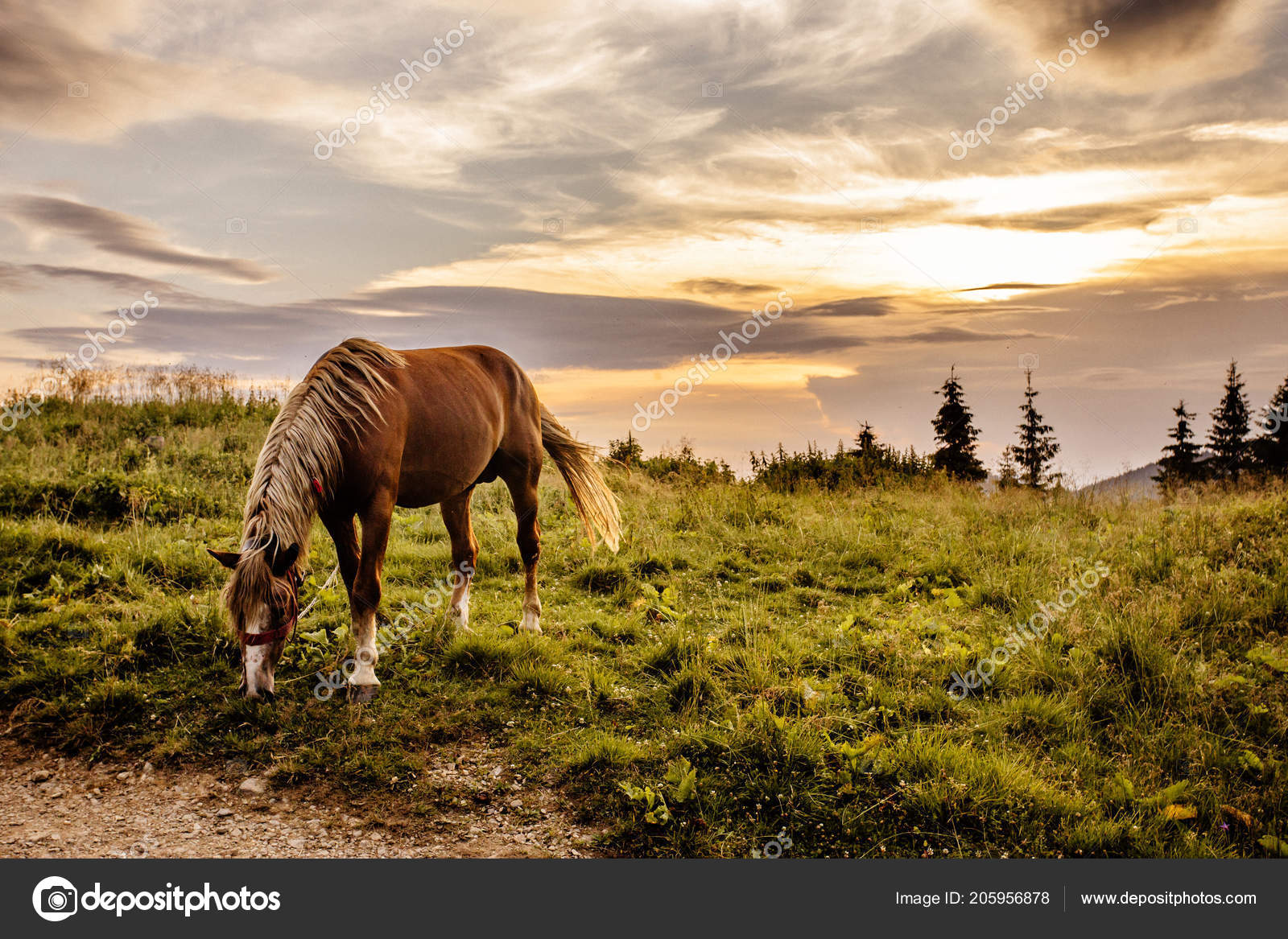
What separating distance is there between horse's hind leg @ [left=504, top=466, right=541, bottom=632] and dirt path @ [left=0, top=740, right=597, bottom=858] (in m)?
2.01

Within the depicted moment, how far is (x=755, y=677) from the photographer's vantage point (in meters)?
5.11

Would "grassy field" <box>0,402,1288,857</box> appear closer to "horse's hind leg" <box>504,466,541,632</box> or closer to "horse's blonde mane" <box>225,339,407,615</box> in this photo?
"horse's hind leg" <box>504,466,541,632</box>

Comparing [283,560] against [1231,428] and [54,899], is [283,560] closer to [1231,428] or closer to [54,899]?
[54,899]

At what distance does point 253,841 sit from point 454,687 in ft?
5.15

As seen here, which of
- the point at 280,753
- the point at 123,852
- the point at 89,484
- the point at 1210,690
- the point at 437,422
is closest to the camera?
the point at 123,852

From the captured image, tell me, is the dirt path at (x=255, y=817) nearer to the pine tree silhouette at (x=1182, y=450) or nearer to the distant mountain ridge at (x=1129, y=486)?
the distant mountain ridge at (x=1129, y=486)

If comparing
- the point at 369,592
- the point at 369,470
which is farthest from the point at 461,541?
the point at 369,470

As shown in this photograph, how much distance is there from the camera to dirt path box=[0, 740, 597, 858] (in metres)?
3.80

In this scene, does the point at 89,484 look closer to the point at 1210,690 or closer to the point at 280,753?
the point at 280,753

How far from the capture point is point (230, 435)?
1195 centimetres

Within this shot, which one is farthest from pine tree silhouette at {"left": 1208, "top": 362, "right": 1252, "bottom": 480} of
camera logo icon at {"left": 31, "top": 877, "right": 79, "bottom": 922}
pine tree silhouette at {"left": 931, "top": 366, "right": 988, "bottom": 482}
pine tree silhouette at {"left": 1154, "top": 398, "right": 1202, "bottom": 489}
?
camera logo icon at {"left": 31, "top": 877, "right": 79, "bottom": 922}

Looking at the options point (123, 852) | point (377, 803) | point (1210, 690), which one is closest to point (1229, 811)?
point (1210, 690)

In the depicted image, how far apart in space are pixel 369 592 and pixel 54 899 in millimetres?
2192

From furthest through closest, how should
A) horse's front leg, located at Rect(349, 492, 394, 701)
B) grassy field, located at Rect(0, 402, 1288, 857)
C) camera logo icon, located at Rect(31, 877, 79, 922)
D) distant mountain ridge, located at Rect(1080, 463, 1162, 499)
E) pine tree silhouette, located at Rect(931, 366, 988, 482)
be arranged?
pine tree silhouette, located at Rect(931, 366, 988, 482) → distant mountain ridge, located at Rect(1080, 463, 1162, 499) → horse's front leg, located at Rect(349, 492, 394, 701) → grassy field, located at Rect(0, 402, 1288, 857) → camera logo icon, located at Rect(31, 877, 79, 922)
